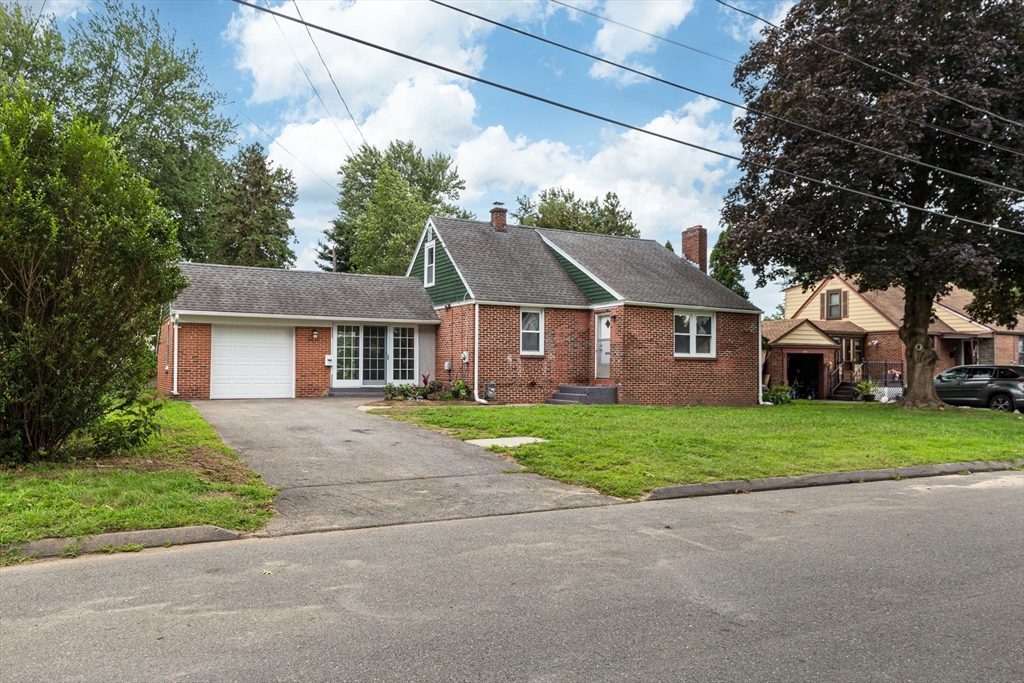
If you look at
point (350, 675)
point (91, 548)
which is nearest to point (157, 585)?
point (91, 548)

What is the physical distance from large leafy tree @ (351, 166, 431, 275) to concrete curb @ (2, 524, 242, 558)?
3645cm

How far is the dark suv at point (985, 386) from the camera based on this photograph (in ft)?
75.6

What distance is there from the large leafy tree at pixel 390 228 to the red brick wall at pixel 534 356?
21.9 metres

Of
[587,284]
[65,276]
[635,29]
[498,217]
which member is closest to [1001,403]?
[587,284]

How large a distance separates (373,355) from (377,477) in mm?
14193

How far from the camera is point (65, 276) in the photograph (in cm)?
795

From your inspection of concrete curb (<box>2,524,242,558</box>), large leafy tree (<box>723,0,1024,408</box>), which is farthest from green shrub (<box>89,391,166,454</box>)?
large leafy tree (<box>723,0,1024,408</box>)

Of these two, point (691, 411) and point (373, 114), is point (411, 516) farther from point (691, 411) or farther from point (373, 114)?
point (691, 411)

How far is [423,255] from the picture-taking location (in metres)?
26.1

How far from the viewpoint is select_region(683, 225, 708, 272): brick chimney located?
27562 mm

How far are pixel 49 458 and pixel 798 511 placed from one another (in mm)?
8248

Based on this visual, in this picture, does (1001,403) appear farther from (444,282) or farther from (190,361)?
(190,361)

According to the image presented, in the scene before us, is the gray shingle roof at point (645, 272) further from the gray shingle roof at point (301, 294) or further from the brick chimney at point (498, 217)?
the gray shingle roof at point (301, 294)

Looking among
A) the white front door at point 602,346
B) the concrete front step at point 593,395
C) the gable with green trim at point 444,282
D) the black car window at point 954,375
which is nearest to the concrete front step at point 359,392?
the gable with green trim at point 444,282
